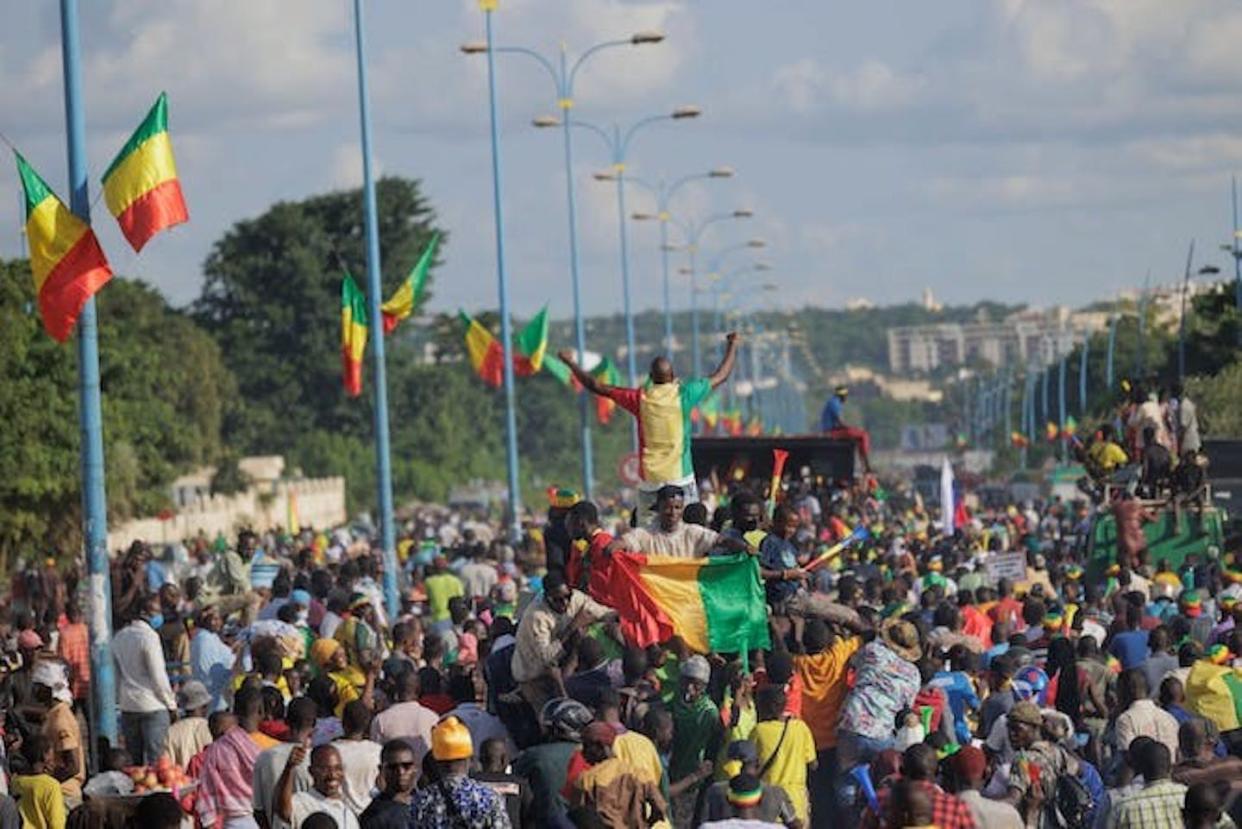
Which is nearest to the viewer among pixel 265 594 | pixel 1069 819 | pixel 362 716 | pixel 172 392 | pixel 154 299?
pixel 362 716

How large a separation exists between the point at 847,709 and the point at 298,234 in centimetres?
9581

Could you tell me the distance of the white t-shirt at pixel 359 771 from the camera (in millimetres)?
13891

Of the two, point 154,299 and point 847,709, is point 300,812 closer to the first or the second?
point 847,709

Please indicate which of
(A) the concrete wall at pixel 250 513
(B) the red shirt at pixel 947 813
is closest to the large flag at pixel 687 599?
(B) the red shirt at pixel 947 813

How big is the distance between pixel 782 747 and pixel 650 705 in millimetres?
991

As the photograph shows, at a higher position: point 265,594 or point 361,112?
point 361,112

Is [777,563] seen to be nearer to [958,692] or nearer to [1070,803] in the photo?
[958,692]

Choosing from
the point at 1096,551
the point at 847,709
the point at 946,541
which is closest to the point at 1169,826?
the point at 847,709

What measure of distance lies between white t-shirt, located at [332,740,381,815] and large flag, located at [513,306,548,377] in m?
37.2

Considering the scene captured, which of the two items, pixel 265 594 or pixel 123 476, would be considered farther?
pixel 123 476

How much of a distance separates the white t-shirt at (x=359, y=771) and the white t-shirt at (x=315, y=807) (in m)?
0.49

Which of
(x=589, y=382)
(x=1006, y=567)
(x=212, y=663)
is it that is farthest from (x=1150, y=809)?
(x=1006, y=567)

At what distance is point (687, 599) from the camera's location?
17.5 metres

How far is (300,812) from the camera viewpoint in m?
13.2
